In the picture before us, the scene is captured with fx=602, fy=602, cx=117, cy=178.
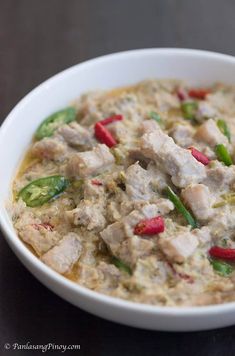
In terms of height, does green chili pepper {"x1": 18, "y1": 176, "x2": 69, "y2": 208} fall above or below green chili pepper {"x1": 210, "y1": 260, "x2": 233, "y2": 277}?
below

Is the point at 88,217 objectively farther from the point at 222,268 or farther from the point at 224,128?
the point at 224,128

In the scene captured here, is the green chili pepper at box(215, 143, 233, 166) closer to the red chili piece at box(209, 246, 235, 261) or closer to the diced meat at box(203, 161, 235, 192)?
the diced meat at box(203, 161, 235, 192)

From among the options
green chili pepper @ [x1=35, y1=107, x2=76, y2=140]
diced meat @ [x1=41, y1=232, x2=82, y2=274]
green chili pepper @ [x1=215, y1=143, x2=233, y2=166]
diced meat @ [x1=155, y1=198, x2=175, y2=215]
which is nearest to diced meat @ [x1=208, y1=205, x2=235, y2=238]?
diced meat @ [x1=155, y1=198, x2=175, y2=215]

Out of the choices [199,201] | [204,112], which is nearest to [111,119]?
[204,112]

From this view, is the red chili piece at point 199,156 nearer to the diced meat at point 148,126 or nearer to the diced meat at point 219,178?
the diced meat at point 219,178

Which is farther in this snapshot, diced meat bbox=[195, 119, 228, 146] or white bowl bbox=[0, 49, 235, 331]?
diced meat bbox=[195, 119, 228, 146]

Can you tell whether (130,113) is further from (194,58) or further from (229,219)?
(229,219)
